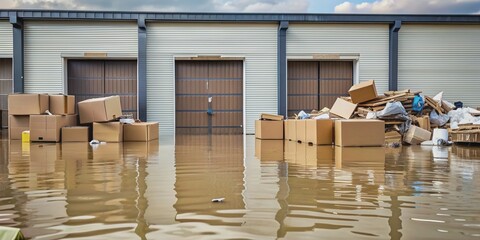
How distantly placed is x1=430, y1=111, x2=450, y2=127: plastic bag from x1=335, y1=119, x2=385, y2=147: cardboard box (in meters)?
3.79

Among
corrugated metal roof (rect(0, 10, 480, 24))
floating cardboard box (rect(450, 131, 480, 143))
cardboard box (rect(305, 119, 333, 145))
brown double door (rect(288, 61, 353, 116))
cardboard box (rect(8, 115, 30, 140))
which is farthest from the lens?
brown double door (rect(288, 61, 353, 116))

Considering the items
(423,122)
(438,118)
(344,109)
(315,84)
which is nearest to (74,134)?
(344,109)

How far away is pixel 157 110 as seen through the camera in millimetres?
15844

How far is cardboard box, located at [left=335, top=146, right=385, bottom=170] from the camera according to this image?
18.8 feet

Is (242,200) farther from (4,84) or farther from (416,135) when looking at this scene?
(4,84)

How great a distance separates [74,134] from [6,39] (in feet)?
24.8

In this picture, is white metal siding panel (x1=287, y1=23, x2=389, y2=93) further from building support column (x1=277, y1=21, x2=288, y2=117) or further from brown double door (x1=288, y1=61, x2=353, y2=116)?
brown double door (x1=288, y1=61, x2=353, y2=116)

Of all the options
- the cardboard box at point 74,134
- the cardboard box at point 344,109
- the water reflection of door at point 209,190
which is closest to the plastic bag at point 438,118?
the cardboard box at point 344,109

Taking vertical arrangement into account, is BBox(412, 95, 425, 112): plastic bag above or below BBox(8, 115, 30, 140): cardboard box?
above

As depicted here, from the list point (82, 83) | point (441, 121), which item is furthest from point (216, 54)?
point (441, 121)

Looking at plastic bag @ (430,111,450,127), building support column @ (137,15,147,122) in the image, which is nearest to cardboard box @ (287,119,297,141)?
plastic bag @ (430,111,450,127)

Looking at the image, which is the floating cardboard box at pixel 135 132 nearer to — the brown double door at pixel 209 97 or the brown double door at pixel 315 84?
the brown double door at pixel 209 97

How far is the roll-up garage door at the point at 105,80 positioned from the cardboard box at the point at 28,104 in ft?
17.3

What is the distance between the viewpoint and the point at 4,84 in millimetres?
16172
